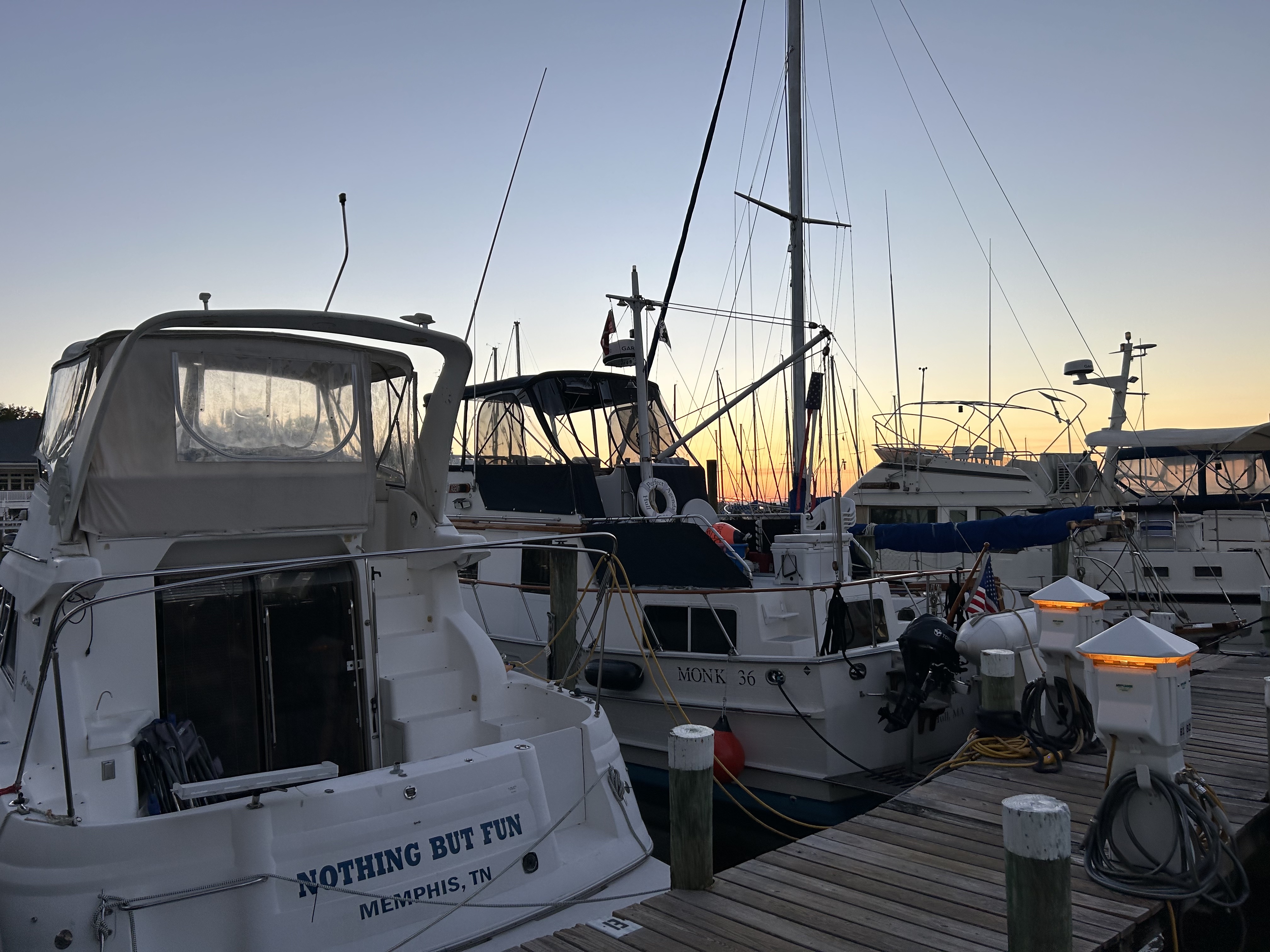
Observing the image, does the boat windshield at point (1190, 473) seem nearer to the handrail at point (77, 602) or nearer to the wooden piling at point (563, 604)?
the wooden piling at point (563, 604)

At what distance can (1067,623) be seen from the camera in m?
6.55

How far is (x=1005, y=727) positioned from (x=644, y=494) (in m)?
5.24

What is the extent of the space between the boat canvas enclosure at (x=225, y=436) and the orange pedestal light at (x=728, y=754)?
4987 mm

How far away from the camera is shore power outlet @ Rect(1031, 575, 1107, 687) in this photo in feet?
21.4

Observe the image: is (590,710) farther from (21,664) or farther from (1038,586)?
(1038,586)

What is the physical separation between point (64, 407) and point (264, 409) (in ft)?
5.02

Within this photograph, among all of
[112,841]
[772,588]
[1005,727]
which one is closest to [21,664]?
[112,841]

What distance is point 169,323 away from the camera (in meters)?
4.48

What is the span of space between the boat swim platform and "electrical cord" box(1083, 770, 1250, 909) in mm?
118

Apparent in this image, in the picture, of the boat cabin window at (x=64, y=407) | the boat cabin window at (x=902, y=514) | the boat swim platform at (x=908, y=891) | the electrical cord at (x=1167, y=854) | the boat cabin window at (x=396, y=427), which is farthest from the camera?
the boat cabin window at (x=902, y=514)

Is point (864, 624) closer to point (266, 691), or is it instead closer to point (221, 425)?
point (266, 691)

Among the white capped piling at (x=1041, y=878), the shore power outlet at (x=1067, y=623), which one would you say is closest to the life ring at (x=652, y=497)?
the shore power outlet at (x=1067, y=623)

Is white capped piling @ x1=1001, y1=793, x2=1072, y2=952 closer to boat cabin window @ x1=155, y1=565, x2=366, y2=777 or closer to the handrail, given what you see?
the handrail

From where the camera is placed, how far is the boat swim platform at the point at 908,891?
A: 4.14m
